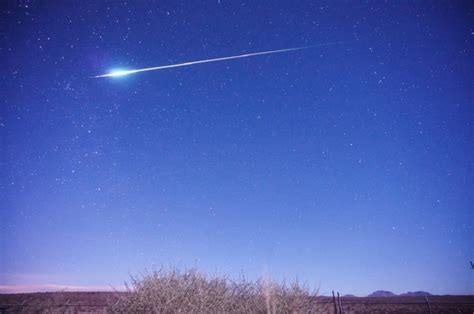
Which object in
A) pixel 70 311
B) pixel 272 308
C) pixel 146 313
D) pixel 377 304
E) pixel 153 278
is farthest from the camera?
pixel 377 304

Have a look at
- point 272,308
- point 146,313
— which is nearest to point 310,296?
point 272,308

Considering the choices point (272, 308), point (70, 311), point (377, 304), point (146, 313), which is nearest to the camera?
point (146, 313)

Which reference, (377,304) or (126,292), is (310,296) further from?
(377,304)

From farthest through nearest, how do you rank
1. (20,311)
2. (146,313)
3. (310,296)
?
(20,311), (310,296), (146,313)

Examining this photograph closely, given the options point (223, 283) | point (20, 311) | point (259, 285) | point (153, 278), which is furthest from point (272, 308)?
point (20, 311)

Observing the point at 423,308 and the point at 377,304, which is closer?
the point at 423,308

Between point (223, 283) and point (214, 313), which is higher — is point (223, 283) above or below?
above

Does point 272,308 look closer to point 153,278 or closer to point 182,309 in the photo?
point 182,309
